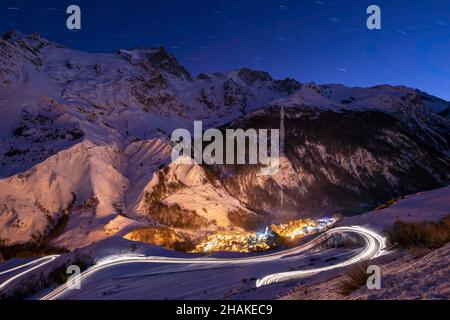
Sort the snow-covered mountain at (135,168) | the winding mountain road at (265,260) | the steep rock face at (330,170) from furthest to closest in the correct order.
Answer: the steep rock face at (330,170) → the snow-covered mountain at (135,168) → the winding mountain road at (265,260)

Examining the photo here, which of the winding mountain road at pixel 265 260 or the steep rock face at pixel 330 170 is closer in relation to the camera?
the winding mountain road at pixel 265 260

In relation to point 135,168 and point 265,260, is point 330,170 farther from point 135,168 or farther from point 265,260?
point 265,260

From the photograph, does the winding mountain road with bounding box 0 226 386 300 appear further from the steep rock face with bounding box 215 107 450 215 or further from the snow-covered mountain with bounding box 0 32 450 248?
the steep rock face with bounding box 215 107 450 215

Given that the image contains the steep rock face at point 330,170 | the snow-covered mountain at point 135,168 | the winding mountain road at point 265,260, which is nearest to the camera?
the winding mountain road at point 265,260

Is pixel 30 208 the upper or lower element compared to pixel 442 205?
lower

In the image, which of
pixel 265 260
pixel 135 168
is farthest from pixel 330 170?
pixel 265 260

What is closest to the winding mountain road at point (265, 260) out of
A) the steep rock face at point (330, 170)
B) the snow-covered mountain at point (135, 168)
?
the snow-covered mountain at point (135, 168)

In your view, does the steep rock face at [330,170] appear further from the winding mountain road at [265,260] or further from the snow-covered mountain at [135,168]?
the winding mountain road at [265,260]
